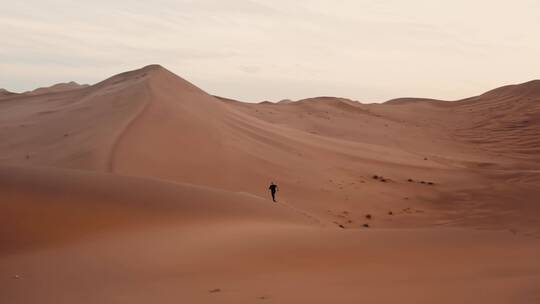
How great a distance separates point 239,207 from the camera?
9.66 metres

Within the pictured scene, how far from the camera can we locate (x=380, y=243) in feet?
22.4

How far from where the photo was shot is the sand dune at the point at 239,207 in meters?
5.25

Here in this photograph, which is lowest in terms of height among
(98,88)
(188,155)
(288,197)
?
(288,197)

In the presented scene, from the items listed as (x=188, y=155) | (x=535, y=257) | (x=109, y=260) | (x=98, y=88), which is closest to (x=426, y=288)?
(x=535, y=257)

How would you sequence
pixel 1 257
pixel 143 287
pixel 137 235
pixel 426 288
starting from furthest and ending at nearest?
pixel 137 235 < pixel 1 257 < pixel 143 287 < pixel 426 288

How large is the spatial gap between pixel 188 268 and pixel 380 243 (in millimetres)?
2255

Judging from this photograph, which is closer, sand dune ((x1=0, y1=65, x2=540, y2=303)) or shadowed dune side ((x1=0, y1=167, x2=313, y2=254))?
sand dune ((x1=0, y1=65, x2=540, y2=303))

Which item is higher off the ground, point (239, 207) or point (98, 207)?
point (98, 207)

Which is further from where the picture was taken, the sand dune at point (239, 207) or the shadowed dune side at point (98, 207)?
the shadowed dune side at point (98, 207)

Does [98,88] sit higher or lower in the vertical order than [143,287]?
higher

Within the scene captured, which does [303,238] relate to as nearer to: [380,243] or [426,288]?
[380,243]

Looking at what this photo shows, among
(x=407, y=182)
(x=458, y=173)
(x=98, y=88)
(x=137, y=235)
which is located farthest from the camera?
(x=98, y=88)

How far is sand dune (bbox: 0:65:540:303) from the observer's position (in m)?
5.25

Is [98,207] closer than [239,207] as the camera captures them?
Yes
